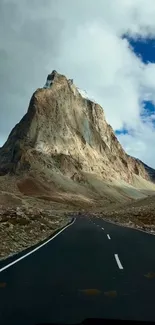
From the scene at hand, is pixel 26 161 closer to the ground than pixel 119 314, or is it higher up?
higher up

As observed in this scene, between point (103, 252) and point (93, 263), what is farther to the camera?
point (103, 252)

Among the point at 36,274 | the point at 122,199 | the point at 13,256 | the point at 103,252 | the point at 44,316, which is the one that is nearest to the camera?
the point at 44,316

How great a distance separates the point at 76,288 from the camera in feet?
34.8

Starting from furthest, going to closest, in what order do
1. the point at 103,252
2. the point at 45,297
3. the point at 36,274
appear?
the point at 103,252, the point at 36,274, the point at 45,297

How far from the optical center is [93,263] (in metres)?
15.4

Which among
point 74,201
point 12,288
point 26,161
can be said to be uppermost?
point 26,161

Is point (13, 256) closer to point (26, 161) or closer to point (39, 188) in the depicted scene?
point (39, 188)

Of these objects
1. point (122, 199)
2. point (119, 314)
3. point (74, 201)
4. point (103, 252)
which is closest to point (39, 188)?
point (74, 201)

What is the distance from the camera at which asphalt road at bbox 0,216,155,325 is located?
7.93 meters

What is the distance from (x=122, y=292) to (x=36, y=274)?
3.56 meters

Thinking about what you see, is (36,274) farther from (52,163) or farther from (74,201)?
(52,163)

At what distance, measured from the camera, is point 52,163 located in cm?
19700

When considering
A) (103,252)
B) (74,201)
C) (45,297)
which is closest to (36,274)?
(45,297)

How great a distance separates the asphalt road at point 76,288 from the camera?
7934 millimetres
